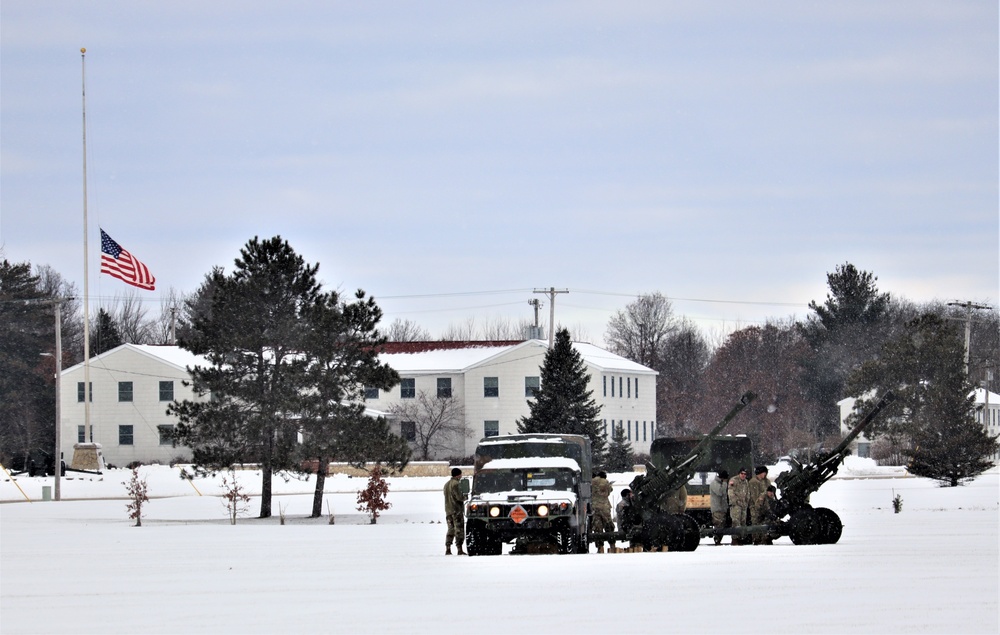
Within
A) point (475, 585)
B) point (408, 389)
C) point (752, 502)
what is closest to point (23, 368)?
point (408, 389)

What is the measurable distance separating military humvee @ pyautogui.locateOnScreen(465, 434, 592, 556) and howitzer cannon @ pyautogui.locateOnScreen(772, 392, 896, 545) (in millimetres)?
3110

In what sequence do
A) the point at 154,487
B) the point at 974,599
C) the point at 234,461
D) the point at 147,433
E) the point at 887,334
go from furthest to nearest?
the point at 887,334 < the point at 147,433 < the point at 154,487 < the point at 234,461 < the point at 974,599

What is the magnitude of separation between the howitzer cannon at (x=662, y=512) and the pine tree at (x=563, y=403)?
3830cm

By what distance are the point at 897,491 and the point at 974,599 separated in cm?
4222

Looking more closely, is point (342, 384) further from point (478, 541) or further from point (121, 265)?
point (121, 265)

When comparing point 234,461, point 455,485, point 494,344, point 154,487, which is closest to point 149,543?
point 455,485

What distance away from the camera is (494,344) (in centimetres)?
8706

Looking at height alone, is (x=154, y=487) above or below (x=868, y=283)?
below

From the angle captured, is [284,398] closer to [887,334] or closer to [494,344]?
[494,344]

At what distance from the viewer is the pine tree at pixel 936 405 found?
5662 centimetres

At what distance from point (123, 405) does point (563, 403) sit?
2630cm

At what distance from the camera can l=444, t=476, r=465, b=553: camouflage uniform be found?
25188mm

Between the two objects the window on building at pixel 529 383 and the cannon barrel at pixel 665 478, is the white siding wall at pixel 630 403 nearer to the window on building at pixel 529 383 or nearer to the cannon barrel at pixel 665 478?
the window on building at pixel 529 383

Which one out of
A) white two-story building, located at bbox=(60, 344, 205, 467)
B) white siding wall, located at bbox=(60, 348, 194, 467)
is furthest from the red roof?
white siding wall, located at bbox=(60, 348, 194, 467)
